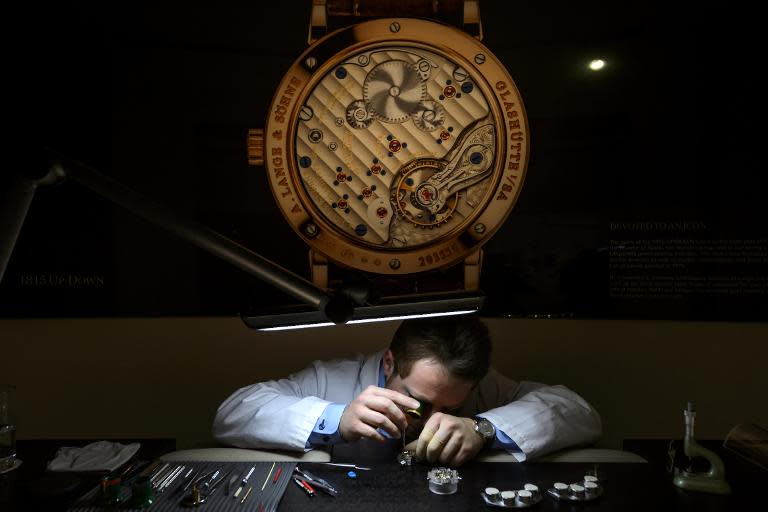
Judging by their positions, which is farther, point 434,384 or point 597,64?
point 597,64

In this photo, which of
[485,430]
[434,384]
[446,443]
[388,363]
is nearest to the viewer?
[446,443]

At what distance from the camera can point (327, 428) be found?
1.72 metres

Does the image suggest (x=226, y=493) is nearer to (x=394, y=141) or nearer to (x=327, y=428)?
(x=327, y=428)

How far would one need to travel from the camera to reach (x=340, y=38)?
219cm

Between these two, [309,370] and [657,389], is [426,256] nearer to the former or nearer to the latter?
[309,370]

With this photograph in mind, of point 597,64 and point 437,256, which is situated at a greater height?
point 597,64

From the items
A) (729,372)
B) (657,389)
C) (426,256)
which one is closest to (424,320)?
(426,256)

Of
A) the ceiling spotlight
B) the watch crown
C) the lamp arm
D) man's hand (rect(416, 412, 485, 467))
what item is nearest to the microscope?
man's hand (rect(416, 412, 485, 467))

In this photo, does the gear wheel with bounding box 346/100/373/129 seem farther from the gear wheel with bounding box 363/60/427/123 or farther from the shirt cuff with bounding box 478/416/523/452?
the shirt cuff with bounding box 478/416/523/452

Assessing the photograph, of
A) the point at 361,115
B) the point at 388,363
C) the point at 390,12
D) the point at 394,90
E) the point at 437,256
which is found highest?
the point at 390,12

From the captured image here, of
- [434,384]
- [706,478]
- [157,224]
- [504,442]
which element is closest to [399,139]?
[434,384]

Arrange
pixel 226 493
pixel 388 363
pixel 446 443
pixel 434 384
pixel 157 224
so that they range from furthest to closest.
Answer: pixel 388 363 < pixel 434 384 < pixel 446 443 < pixel 226 493 < pixel 157 224

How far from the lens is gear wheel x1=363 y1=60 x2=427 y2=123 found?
7.20ft

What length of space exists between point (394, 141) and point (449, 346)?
90 cm
